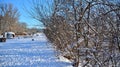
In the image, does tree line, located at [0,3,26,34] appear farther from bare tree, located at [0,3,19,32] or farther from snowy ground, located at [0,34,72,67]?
snowy ground, located at [0,34,72,67]

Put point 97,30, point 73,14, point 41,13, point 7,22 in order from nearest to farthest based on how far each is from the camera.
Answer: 1. point 97,30
2. point 73,14
3. point 41,13
4. point 7,22

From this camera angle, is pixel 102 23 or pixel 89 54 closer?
pixel 102 23

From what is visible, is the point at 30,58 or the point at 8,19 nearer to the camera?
the point at 30,58

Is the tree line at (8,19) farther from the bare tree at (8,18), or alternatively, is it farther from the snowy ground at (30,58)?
the snowy ground at (30,58)

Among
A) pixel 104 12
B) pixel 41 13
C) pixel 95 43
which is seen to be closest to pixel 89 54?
pixel 95 43

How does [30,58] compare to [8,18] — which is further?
[8,18]

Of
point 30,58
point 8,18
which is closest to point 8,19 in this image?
point 8,18

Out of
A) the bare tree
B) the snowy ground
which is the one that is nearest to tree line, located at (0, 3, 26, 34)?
the bare tree

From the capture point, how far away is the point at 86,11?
4219 mm

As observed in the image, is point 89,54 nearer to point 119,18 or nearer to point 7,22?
point 119,18

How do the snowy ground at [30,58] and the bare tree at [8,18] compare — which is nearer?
the snowy ground at [30,58]

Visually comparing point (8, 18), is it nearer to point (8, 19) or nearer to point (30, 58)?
point (8, 19)

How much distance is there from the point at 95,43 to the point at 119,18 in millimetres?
837

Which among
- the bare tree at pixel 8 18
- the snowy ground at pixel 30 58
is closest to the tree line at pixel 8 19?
the bare tree at pixel 8 18
